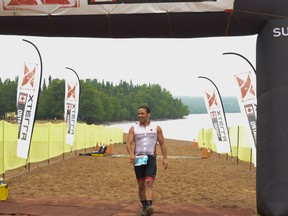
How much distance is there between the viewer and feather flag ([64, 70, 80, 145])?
67.2ft

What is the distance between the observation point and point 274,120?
6.48 m

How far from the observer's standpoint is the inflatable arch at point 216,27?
21.2ft

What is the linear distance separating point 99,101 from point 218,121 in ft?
325

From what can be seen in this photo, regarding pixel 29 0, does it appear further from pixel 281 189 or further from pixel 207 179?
pixel 207 179

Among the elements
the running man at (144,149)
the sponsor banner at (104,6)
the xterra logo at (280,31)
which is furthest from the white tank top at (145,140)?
the xterra logo at (280,31)

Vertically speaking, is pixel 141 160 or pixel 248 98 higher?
pixel 248 98

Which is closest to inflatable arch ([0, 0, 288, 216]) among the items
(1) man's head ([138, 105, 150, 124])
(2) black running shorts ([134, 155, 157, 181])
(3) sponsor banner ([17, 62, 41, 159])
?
(1) man's head ([138, 105, 150, 124])

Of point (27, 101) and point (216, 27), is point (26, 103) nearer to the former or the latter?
point (27, 101)

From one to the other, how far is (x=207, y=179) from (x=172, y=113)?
181 m

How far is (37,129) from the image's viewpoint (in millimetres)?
16453

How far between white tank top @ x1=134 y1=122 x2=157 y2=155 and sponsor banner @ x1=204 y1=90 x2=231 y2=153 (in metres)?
13.8

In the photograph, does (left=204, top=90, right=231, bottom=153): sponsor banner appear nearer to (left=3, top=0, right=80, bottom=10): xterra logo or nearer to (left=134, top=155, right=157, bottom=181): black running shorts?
(left=134, top=155, right=157, bottom=181): black running shorts

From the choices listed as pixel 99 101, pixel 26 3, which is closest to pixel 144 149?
pixel 26 3

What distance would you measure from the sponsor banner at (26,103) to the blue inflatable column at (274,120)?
7.64 m
